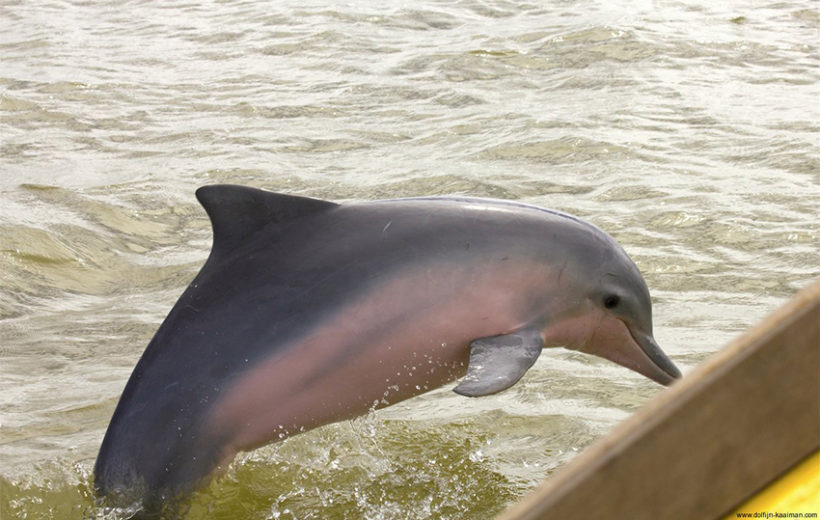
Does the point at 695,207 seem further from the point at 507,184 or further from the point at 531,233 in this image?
the point at 531,233

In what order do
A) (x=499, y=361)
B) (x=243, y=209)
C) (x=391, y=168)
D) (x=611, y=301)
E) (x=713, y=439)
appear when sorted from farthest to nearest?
(x=391, y=168) < (x=611, y=301) < (x=243, y=209) < (x=499, y=361) < (x=713, y=439)

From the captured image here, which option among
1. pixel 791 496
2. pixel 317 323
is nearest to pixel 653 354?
pixel 317 323

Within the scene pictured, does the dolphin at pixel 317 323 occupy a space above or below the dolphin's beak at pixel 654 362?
above

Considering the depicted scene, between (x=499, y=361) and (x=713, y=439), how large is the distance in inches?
82.4

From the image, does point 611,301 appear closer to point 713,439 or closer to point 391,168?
point 713,439

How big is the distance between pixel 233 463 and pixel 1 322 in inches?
100

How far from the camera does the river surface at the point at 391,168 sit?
4.41 m

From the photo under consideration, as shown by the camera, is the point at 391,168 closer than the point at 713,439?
No

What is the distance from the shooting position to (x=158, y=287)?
6355 millimetres

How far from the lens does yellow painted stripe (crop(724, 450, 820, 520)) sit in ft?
5.14

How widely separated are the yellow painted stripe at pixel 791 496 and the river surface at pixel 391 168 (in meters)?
2.41

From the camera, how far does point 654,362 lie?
13.7 feet

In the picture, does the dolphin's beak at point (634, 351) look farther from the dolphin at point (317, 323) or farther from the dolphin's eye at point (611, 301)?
the dolphin at point (317, 323)

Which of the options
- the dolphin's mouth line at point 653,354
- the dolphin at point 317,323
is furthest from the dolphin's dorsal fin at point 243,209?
the dolphin's mouth line at point 653,354
